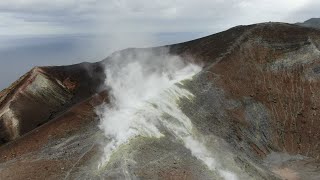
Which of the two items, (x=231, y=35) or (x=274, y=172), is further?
(x=231, y=35)

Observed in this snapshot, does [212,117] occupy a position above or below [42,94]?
above

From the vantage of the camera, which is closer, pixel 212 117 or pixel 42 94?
pixel 212 117

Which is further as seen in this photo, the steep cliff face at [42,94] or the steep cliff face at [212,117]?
the steep cliff face at [42,94]

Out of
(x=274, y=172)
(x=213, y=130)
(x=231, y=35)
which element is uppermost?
(x=231, y=35)

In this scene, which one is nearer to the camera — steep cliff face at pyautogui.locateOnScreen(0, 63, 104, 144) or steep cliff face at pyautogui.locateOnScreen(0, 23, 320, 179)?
steep cliff face at pyautogui.locateOnScreen(0, 23, 320, 179)

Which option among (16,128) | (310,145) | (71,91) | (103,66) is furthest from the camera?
(103,66)

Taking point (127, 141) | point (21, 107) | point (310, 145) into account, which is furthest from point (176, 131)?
point (21, 107)

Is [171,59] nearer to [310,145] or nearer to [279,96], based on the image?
[279,96]

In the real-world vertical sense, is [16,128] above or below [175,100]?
below
